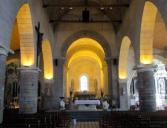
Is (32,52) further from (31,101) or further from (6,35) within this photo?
(6,35)

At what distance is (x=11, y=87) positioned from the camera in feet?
65.1

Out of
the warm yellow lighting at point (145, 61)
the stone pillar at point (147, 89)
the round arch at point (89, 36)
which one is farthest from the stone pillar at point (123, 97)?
the warm yellow lighting at point (145, 61)

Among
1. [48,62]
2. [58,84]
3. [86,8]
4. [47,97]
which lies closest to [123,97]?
[58,84]

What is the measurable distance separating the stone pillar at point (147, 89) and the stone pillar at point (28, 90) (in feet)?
20.4

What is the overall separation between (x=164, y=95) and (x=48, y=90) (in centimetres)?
1350

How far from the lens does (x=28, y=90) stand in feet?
34.0

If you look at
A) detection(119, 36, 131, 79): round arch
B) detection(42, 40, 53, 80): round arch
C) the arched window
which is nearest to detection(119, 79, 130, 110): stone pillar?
detection(119, 36, 131, 79): round arch

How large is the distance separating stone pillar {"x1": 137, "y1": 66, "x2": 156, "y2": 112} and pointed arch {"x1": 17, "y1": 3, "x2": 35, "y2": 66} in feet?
21.0

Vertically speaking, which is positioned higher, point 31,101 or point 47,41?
point 47,41

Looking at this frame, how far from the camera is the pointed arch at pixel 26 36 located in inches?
400

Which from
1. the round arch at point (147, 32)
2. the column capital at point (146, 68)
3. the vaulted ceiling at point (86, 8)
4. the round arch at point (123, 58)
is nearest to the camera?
the round arch at point (147, 32)

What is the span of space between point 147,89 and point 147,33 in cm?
326

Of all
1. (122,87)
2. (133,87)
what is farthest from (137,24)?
(133,87)

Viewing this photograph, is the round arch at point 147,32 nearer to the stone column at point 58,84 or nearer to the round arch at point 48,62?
the round arch at point 48,62
